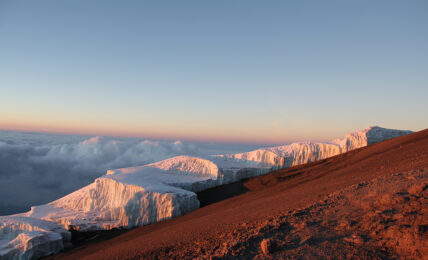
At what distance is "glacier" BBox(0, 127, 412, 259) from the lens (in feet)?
64.9

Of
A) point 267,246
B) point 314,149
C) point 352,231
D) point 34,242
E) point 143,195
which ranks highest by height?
point 352,231

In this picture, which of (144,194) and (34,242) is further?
(144,194)

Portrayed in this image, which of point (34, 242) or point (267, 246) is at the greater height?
point (267, 246)

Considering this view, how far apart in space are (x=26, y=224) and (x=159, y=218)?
34.9 feet

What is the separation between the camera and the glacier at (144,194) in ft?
64.9

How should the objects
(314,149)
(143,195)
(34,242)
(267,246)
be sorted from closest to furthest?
1. (267,246)
2. (34,242)
3. (143,195)
4. (314,149)

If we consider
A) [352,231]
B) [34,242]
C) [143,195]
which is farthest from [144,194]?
[352,231]

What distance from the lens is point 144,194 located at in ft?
70.0

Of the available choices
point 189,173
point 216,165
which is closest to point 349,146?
point 216,165

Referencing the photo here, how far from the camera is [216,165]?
28875mm

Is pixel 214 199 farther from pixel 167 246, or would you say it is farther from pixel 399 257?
pixel 399 257

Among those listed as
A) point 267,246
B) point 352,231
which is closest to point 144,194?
point 267,246

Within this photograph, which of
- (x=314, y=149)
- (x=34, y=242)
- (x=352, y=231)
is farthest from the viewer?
(x=314, y=149)

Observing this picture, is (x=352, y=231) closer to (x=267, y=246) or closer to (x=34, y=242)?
(x=267, y=246)
